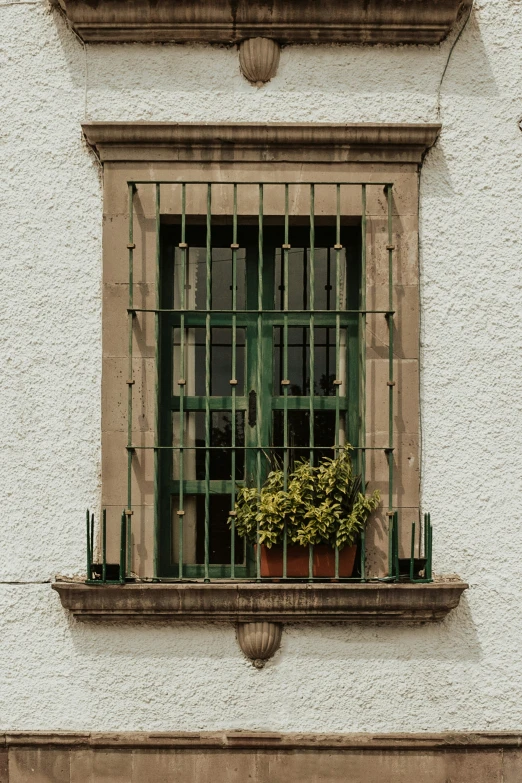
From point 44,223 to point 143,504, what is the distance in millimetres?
1464

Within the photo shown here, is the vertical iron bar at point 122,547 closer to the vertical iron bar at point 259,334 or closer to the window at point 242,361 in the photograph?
the window at point 242,361

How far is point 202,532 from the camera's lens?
4980mm

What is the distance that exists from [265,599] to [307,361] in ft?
3.97

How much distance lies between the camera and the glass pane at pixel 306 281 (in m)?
5.06

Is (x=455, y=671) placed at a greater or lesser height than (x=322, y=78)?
lesser

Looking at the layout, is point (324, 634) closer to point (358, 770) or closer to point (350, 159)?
point (358, 770)

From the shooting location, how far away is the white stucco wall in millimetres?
4711

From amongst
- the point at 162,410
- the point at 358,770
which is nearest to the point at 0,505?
the point at 162,410

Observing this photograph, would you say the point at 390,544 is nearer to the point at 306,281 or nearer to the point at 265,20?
the point at 306,281

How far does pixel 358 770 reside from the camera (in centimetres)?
462

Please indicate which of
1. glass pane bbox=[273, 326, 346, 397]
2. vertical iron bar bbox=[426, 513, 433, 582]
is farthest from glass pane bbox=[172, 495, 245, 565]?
vertical iron bar bbox=[426, 513, 433, 582]

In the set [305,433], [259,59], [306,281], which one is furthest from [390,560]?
[259,59]

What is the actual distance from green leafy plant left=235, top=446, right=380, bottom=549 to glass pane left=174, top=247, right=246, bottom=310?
994 mm

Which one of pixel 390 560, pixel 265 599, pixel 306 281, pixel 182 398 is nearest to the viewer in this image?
pixel 265 599
